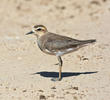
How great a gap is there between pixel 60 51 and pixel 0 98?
234cm

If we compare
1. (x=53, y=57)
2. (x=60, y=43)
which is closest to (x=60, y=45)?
(x=60, y=43)

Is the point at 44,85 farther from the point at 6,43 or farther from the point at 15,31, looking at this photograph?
the point at 15,31

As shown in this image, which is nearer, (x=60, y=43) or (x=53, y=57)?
(x=60, y=43)

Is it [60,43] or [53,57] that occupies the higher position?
[60,43]

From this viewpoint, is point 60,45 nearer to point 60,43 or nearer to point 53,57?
point 60,43

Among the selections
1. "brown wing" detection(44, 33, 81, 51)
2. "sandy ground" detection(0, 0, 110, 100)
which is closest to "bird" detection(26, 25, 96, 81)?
"brown wing" detection(44, 33, 81, 51)

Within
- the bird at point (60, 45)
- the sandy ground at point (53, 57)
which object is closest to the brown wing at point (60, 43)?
the bird at point (60, 45)

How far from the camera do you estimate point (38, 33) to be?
1248cm

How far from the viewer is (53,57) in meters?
14.6

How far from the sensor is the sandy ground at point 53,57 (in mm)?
10906

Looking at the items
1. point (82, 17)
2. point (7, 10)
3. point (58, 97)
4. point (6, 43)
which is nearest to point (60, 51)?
point (58, 97)

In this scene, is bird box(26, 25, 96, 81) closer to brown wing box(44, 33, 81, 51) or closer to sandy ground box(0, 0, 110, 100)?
brown wing box(44, 33, 81, 51)

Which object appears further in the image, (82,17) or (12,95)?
(82,17)

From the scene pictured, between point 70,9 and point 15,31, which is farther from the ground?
point 70,9
